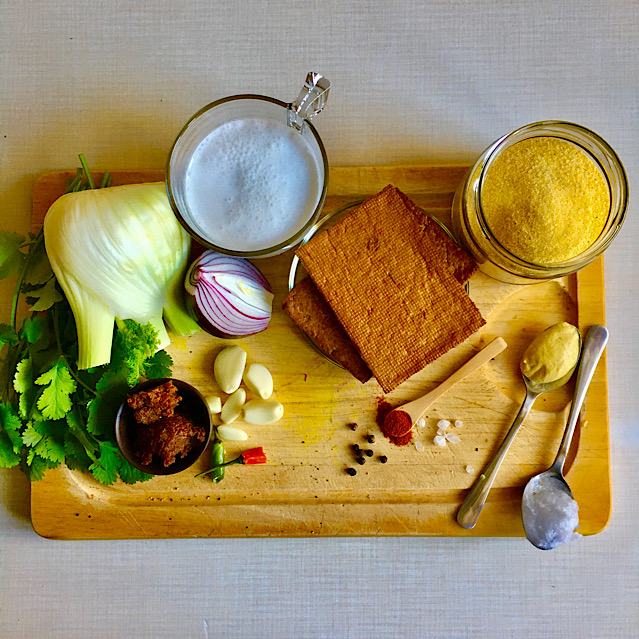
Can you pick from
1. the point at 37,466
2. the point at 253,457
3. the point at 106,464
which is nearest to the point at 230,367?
the point at 253,457

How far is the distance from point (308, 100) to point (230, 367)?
20.7 inches

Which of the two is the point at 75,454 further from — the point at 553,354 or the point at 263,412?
the point at 553,354

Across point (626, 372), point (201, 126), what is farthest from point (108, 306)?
point (626, 372)

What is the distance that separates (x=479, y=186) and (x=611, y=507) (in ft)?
2.40

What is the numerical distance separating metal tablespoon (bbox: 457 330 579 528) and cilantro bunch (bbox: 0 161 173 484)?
641 mm

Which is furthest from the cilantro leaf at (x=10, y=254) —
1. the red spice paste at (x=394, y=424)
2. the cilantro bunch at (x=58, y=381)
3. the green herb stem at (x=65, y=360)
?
the red spice paste at (x=394, y=424)

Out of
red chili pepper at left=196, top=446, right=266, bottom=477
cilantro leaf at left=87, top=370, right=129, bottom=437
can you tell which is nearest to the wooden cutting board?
red chili pepper at left=196, top=446, right=266, bottom=477

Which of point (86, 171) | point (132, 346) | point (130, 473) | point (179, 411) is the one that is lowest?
point (130, 473)

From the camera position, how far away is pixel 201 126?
106 centimetres

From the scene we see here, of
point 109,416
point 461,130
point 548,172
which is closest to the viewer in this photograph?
point 548,172

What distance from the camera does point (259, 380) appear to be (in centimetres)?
118

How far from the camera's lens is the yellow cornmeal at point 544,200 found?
999mm

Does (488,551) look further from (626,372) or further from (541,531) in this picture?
(626,372)

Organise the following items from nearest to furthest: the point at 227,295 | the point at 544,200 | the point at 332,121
Answer: 1. the point at 544,200
2. the point at 227,295
3. the point at 332,121
